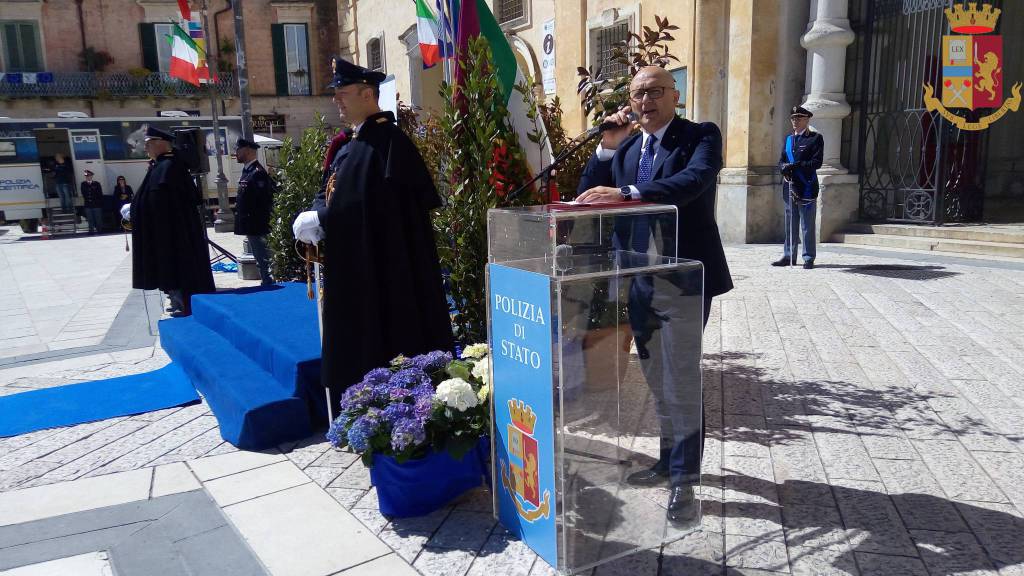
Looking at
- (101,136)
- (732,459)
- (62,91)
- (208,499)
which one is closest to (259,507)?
(208,499)

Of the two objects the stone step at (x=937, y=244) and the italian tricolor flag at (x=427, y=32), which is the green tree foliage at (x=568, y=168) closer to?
the italian tricolor flag at (x=427, y=32)

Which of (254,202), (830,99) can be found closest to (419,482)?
(254,202)

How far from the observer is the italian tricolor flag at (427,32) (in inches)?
273

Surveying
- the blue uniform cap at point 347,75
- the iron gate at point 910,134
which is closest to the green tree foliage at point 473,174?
the blue uniform cap at point 347,75

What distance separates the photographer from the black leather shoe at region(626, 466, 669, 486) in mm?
2740

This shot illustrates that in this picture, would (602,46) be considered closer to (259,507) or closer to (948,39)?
(948,39)

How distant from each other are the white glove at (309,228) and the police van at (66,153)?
58.5 feet

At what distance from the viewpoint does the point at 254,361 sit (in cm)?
498

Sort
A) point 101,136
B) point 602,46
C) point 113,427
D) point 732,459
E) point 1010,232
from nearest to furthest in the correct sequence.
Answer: point 732,459
point 113,427
point 1010,232
point 602,46
point 101,136

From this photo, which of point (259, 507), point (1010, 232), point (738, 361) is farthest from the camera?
point (1010, 232)

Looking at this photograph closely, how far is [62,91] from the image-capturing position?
2731 cm

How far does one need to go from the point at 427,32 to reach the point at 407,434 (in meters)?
5.52

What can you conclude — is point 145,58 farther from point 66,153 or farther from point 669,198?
point 669,198

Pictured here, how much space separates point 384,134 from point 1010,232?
9106 mm
